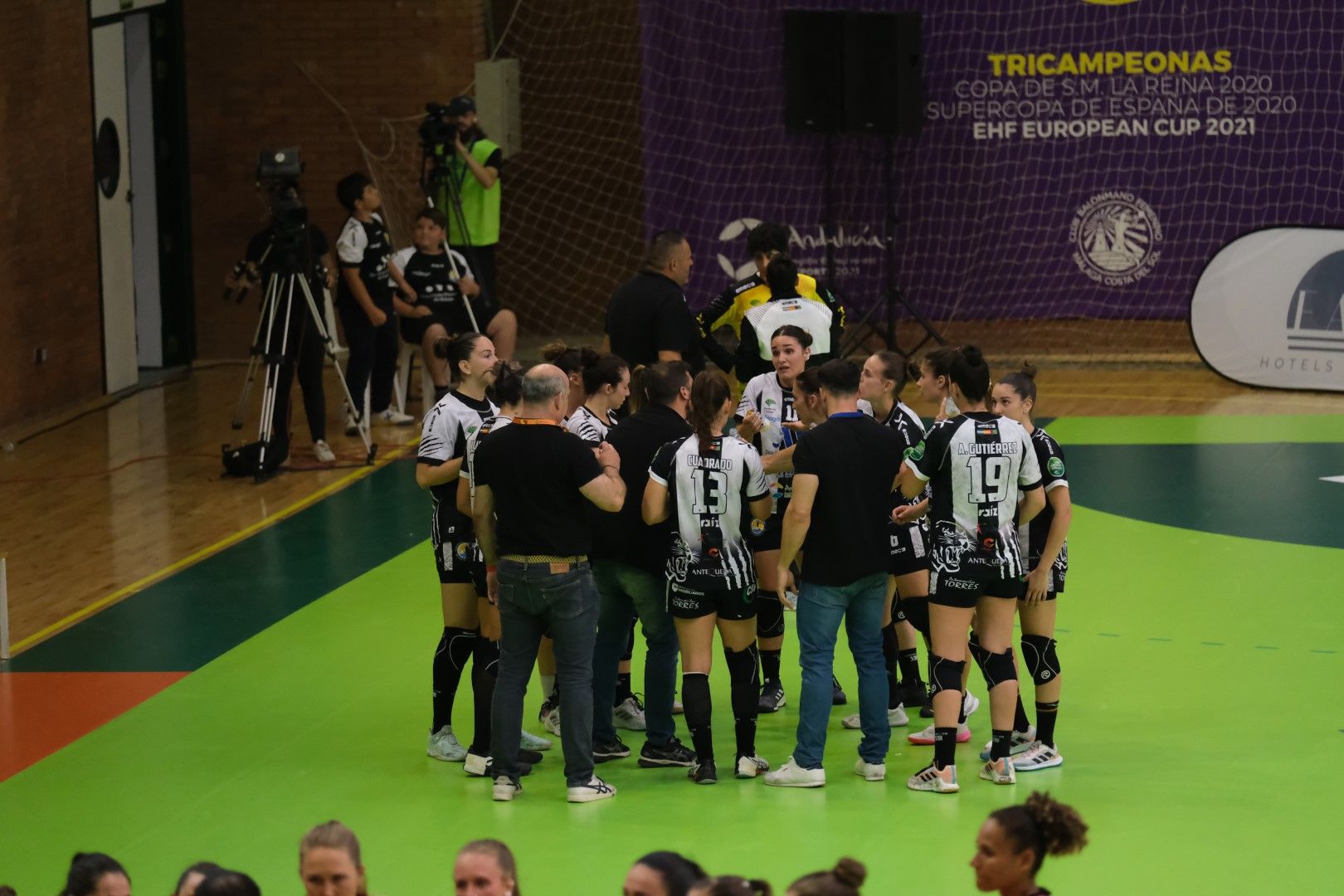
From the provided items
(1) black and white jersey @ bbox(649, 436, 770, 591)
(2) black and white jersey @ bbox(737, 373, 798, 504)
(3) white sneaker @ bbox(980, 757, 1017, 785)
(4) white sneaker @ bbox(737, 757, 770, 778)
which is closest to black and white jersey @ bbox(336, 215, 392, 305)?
(2) black and white jersey @ bbox(737, 373, 798, 504)

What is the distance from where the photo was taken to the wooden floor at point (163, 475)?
451 inches

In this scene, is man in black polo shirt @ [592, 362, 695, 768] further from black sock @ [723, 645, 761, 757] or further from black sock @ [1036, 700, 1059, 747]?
black sock @ [1036, 700, 1059, 747]

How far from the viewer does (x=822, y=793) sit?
7523 millimetres

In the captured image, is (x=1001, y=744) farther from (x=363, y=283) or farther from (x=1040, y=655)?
(x=363, y=283)

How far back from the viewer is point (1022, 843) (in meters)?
4.61

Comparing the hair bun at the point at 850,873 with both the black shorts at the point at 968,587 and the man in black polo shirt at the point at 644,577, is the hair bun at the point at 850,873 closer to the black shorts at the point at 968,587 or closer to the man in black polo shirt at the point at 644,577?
the black shorts at the point at 968,587

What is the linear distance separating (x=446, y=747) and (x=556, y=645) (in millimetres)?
1052

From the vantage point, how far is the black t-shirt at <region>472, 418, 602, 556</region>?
7230 mm

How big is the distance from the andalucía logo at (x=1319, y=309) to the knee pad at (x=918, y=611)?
9.21 m

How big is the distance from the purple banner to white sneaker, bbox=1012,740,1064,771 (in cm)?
1044

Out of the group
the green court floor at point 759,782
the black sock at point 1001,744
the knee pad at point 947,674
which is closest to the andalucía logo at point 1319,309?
the green court floor at point 759,782

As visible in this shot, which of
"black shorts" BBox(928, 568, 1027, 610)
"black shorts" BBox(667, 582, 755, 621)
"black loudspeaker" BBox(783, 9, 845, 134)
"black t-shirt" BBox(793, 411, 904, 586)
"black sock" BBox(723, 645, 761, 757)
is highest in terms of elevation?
"black loudspeaker" BBox(783, 9, 845, 134)

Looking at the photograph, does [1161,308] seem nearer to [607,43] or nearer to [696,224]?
[696,224]

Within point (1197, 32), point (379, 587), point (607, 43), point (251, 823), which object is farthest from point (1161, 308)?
point (251, 823)
